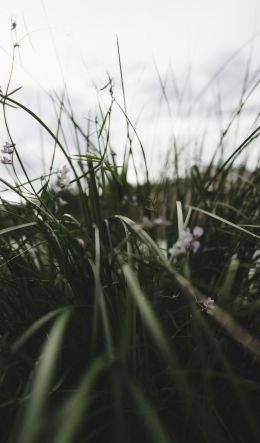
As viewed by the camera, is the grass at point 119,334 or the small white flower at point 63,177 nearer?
the grass at point 119,334

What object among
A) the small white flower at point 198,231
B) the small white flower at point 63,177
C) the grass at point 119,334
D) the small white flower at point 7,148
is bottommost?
the grass at point 119,334

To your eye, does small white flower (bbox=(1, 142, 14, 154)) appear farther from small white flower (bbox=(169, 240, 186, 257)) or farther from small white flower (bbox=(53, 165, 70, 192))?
small white flower (bbox=(169, 240, 186, 257))

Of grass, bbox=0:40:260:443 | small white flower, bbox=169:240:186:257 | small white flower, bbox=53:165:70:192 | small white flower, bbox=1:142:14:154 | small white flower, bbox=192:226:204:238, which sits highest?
small white flower, bbox=1:142:14:154

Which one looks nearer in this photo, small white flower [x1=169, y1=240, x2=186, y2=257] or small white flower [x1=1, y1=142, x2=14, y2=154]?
small white flower [x1=169, y1=240, x2=186, y2=257]

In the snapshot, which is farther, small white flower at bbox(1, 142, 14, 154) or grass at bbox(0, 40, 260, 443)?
small white flower at bbox(1, 142, 14, 154)

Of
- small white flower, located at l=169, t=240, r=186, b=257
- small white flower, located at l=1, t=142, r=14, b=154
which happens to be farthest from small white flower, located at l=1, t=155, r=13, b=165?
small white flower, located at l=169, t=240, r=186, b=257

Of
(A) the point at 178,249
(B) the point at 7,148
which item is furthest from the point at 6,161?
(A) the point at 178,249

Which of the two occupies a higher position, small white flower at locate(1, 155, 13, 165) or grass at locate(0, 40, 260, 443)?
small white flower at locate(1, 155, 13, 165)

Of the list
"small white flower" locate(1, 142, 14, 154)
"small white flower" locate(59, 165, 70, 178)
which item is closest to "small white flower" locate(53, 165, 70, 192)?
"small white flower" locate(59, 165, 70, 178)

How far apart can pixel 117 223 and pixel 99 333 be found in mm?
390

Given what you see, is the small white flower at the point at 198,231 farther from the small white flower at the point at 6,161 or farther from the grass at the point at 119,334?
the small white flower at the point at 6,161

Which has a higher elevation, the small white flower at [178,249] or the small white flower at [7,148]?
the small white flower at [7,148]

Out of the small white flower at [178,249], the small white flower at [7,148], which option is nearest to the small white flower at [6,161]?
the small white flower at [7,148]

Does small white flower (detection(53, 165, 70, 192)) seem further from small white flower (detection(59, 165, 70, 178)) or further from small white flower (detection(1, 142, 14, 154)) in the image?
small white flower (detection(1, 142, 14, 154))
